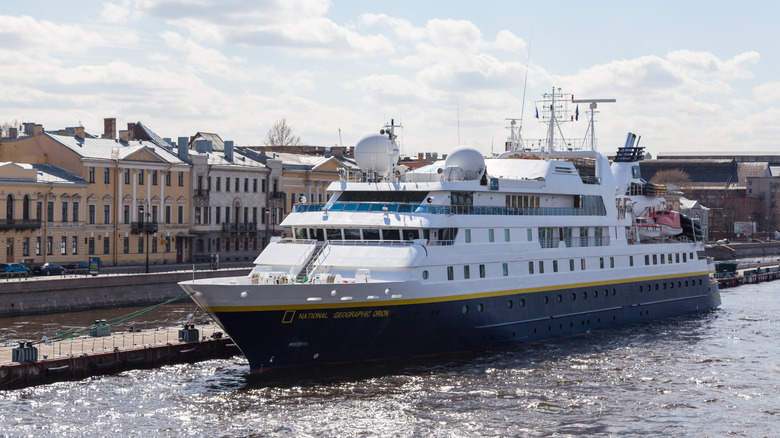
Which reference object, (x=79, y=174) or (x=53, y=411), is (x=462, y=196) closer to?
(x=53, y=411)

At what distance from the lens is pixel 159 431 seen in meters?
33.4

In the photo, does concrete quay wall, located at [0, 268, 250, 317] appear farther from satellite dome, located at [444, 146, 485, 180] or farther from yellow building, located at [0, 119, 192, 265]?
satellite dome, located at [444, 146, 485, 180]

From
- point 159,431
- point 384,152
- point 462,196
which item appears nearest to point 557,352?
point 462,196

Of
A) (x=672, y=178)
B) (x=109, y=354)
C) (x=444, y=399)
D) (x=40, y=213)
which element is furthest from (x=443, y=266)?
(x=672, y=178)

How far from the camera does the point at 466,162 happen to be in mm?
49188

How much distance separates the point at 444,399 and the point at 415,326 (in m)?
5.89

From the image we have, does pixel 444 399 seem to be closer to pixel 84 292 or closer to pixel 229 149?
pixel 84 292

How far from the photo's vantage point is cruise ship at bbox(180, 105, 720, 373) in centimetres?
4059

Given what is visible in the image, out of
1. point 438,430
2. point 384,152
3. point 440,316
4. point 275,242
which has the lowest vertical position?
point 438,430

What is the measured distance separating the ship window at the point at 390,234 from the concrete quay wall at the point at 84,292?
89.2ft

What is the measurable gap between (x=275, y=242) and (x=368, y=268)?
19.9ft

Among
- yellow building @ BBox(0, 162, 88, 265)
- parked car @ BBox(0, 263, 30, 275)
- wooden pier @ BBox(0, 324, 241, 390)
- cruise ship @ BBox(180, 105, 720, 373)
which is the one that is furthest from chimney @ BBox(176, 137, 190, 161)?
wooden pier @ BBox(0, 324, 241, 390)

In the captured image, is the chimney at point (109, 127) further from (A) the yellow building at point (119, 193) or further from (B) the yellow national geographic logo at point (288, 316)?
(B) the yellow national geographic logo at point (288, 316)

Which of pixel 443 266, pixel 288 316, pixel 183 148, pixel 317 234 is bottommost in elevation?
pixel 288 316
